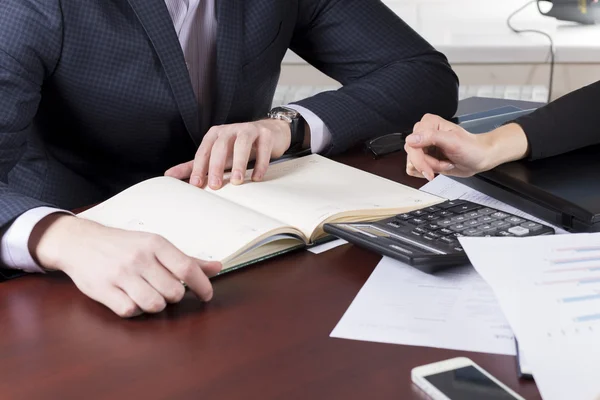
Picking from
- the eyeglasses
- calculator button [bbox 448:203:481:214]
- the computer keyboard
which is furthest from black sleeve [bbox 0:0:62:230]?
the computer keyboard

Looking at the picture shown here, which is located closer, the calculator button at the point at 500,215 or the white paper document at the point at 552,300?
the white paper document at the point at 552,300

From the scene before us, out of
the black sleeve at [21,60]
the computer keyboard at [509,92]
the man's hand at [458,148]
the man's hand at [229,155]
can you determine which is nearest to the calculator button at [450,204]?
the man's hand at [458,148]

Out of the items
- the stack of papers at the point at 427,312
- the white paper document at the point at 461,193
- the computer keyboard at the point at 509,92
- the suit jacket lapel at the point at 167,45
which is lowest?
the computer keyboard at the point at 509,92

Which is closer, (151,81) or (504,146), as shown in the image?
(504,146)

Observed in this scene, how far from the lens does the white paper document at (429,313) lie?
0.74 metres

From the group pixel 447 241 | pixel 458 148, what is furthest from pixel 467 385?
pixel 458 148

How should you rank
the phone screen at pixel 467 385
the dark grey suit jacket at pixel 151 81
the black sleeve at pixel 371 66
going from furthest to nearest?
the black sleeve at pixel 371 66
the dark grey suit jacket at pixel 151 81
the phone screen at pixel 467 385

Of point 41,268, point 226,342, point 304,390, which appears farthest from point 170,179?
point 304,390

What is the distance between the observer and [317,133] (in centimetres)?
135

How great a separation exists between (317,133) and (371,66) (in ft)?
0.98

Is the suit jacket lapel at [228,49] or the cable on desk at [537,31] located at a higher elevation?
the suit jacket lapel at [228,49]

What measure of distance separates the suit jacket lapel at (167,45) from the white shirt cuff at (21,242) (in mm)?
414

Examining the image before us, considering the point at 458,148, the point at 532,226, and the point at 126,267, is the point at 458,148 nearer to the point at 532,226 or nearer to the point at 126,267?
the point at 532,226

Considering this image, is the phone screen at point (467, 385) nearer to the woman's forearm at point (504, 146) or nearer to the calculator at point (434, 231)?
the calculator at point (434, 231)
